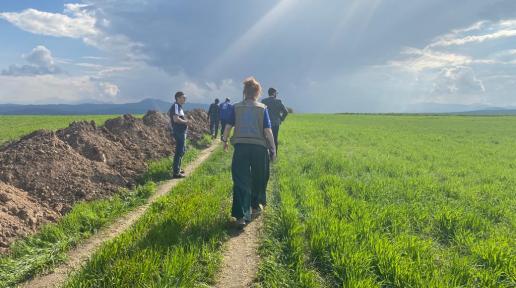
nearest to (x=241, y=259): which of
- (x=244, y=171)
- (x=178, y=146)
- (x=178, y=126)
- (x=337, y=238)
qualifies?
(x=337, y=238)

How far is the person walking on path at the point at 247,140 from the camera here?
22.4ft

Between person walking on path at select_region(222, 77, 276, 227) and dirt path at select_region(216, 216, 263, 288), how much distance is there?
0.31 meters

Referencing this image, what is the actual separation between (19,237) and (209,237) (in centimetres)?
323

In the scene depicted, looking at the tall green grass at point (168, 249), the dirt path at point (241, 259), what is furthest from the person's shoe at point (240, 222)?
the tall green grass at point (168, 249)

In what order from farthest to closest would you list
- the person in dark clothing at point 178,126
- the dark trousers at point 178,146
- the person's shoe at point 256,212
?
the dark trousers at point 178,146 → the person in dark clothing at point 178,126 → the person's shoe at point 256,212

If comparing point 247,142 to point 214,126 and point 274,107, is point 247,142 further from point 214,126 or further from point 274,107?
point 214,126

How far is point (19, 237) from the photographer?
19.8 ft

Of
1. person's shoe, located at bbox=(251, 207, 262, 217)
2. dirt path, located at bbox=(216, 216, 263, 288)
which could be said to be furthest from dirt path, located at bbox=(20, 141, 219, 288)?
person's shoe, located at bbox=(251, 207, 262, 217)

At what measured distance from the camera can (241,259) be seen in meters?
5.57

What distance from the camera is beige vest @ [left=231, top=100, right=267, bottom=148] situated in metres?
6.82

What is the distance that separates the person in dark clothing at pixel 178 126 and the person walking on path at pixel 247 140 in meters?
4.39

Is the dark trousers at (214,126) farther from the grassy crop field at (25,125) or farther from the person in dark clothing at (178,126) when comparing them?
the grassy crop field at (25,125)

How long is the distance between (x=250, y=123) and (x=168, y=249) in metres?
2.79

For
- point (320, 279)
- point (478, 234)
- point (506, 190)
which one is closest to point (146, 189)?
point (320, 279)
